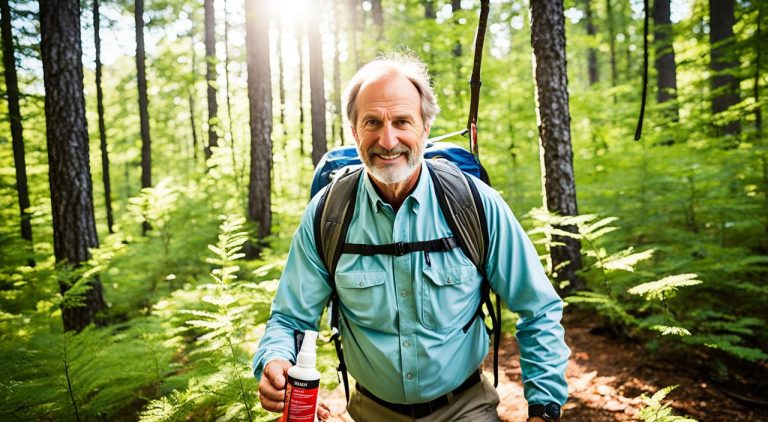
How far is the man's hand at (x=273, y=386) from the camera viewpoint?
168cm

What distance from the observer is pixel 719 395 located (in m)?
3.68

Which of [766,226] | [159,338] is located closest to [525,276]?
[159,338]

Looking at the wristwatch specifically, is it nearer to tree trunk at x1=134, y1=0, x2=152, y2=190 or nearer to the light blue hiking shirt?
the light blue hiking shirt

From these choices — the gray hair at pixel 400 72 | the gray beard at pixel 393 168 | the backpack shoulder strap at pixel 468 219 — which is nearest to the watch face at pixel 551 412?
the backpack shoulder strap at pixel 468 219

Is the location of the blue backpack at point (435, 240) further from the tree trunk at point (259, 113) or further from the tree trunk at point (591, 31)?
the tree trunk at point (591, 31)

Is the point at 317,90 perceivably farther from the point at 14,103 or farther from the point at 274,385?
the point at 274,385

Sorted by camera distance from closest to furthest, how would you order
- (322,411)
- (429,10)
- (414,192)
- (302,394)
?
1. (302,394)
2. (322,411)
3. (414,192)
4. (429,10)

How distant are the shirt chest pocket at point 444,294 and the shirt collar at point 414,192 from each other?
1.15 ft

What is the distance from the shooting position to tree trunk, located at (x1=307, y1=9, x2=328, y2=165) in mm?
11594

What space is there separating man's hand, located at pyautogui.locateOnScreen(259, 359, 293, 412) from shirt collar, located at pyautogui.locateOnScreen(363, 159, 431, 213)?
87cm

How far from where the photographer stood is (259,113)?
10.4 metres

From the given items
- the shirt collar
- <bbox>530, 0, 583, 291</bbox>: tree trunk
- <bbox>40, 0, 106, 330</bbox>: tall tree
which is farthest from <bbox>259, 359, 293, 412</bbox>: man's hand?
<bbox>40, 0, 106, 330</bbox>: tall tree

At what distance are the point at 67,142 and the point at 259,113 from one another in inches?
187

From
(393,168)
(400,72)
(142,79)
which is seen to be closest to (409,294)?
(393,168)
